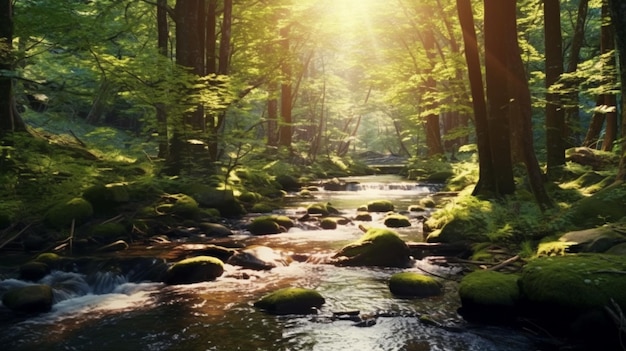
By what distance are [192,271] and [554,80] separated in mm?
12366

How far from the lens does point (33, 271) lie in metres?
8.59

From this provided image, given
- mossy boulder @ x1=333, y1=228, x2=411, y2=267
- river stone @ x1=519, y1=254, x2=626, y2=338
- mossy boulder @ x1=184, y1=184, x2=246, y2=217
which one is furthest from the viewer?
mossy boulder @ x1=184, y1=184, x2=246, y2=217

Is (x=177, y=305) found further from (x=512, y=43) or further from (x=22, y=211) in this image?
(x=512, y=43)

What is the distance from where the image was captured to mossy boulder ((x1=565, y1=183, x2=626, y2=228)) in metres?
9.00

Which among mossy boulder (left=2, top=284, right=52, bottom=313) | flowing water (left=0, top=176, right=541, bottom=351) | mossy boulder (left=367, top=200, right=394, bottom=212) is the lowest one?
flowing water (left=0, top=176, right=541, bottom=351)

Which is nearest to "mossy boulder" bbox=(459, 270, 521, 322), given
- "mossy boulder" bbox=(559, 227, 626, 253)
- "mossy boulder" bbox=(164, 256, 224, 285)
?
"mossy boulder" bbox=(559, 227, 626, 253)

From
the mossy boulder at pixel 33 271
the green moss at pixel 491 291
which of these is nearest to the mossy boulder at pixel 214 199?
the mossy boulder at pixel 33 271

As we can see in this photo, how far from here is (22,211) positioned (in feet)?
37.4

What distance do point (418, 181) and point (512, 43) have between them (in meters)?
17.5

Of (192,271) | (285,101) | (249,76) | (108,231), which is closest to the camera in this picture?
(192,271)

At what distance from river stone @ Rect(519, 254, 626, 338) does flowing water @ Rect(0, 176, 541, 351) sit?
45 cm

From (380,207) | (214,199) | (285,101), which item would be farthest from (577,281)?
(285,101)

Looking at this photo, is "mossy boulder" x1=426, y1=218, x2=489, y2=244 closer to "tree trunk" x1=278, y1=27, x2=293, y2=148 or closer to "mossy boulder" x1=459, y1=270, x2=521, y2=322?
"mossy boulder" x1=459, y1=270, x2=521, y2=322

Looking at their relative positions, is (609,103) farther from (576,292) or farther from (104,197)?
(104,197)
